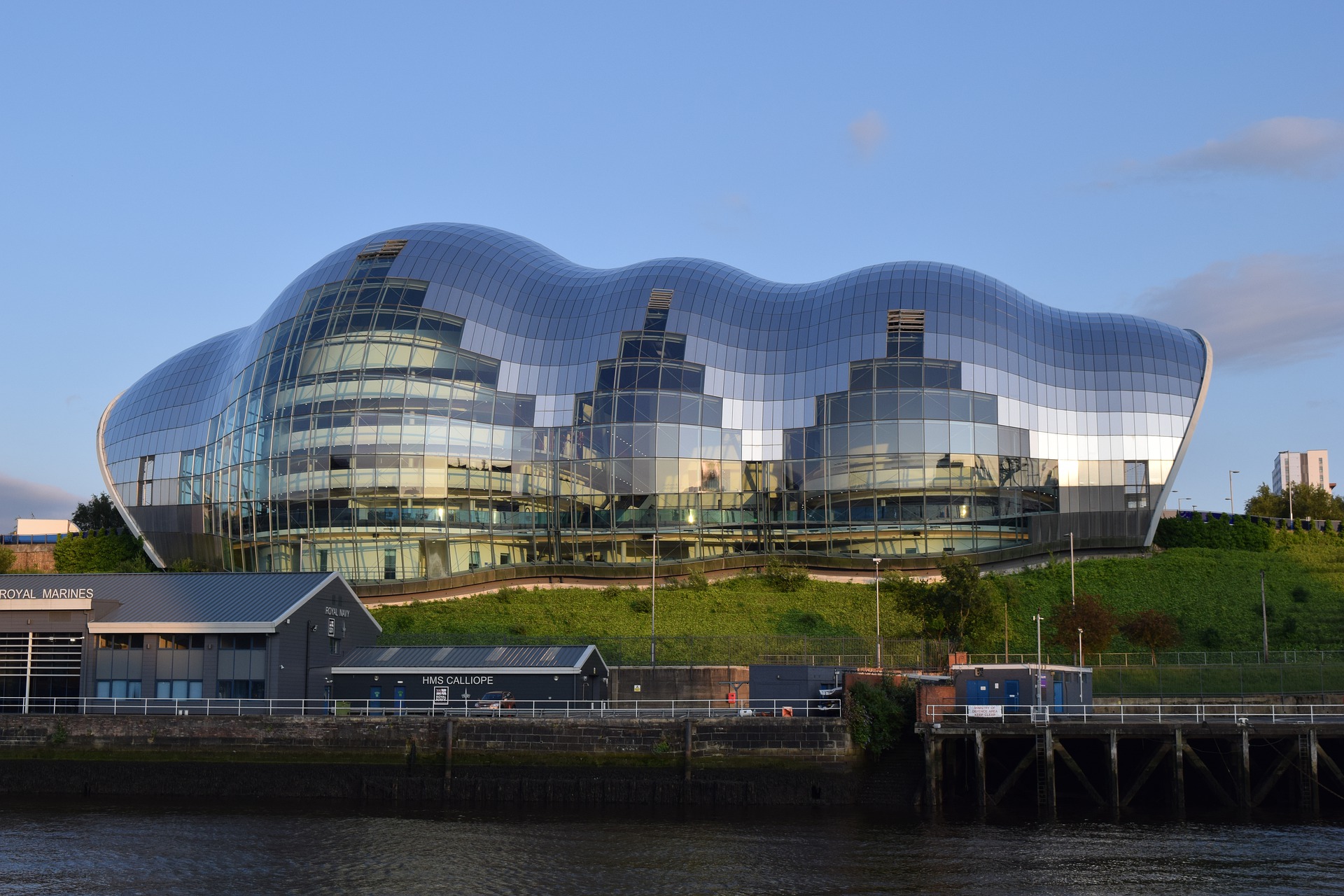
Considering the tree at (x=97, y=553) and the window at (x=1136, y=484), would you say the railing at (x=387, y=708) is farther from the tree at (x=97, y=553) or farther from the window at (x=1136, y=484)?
the tree at (x=97, y=553)

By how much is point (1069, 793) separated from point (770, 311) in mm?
56744

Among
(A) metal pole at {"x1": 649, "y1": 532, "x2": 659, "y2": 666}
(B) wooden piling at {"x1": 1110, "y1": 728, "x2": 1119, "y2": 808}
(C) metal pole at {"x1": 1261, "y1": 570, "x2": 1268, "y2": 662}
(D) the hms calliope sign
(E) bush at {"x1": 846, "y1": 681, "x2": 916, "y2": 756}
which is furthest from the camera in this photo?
(C) metal pole at {"x1": 1261, "y1": 570, "x2": 1268, "y2": 662}

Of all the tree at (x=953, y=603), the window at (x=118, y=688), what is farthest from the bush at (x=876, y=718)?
the window at (x=118, y=688)

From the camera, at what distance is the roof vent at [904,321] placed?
100 metres

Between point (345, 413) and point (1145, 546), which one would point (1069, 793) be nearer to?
point (1145, 546)

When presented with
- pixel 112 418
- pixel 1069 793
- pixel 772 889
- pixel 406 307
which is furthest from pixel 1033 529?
pixel 112 418

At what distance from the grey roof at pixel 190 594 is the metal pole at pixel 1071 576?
48.1 m

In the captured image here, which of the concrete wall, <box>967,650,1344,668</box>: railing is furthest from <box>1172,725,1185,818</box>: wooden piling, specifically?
the concrete wall

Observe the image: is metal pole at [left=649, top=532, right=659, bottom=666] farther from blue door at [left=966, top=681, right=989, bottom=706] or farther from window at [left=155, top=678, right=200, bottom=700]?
window at [left=155, top=678, right=200, bottom=700]

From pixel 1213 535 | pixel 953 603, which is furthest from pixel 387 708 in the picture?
pixel 1213 535

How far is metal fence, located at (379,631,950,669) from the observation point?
72.9m

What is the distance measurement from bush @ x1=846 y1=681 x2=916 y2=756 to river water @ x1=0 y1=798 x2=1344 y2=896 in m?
4.04

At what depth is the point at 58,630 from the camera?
63.2m

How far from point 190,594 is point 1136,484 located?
7081cm
